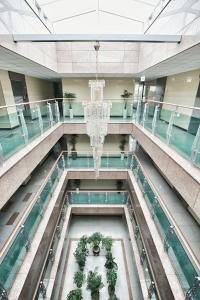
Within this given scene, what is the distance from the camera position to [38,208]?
5766 mm

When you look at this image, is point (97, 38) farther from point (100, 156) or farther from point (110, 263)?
point (110, 263)

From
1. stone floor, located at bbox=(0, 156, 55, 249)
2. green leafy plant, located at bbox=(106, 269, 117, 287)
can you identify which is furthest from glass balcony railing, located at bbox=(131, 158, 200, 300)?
stone floor, located at bbox=(0, 156, 55, 249)

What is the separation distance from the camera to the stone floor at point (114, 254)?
6309 millimetres

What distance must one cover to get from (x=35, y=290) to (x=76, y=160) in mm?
6386

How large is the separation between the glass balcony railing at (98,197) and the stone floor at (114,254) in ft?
3.76

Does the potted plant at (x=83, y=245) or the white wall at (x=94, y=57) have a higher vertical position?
the white wall at (x=94, y=57)

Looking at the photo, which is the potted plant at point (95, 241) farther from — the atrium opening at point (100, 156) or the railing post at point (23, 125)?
the railing post at point (23, 125)

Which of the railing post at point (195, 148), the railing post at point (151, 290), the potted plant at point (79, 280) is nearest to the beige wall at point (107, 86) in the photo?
the railing post at point (195, 148)

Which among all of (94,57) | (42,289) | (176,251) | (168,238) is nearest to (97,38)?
(168,238)

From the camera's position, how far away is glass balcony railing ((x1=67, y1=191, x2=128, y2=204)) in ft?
30.6

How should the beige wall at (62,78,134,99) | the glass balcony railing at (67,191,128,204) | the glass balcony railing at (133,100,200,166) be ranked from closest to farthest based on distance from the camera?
1. the glass balcony railing at (133,100,200,166)
2. the glass balcony railing at (67,191,128,204)
3. the beige wall at (62,78,134,99)

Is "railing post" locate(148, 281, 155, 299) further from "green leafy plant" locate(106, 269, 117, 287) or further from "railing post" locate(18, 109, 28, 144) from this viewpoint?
"railing post" locate(18, 109, 28, 144)

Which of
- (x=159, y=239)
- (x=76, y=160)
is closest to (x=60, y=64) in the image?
(x=76, y=160)

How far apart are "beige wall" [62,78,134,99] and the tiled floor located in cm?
601
